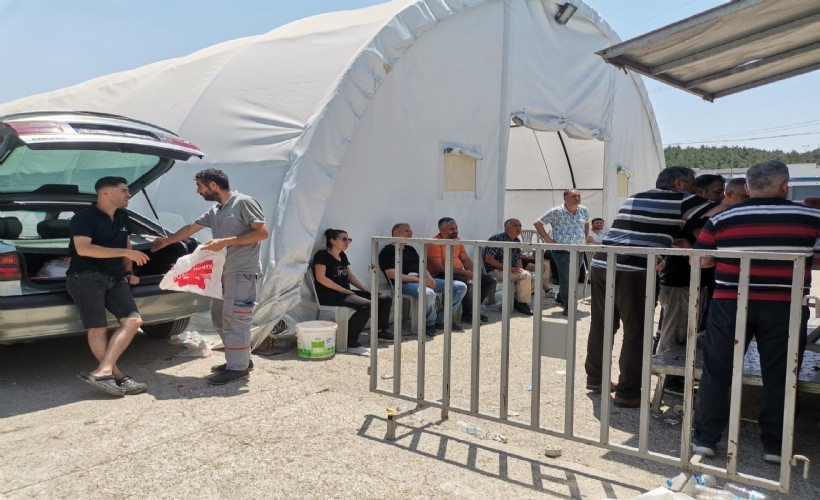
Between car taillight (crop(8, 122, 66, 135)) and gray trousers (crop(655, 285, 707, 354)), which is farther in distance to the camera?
gray trousers (crop(655, 285, 707, 354))

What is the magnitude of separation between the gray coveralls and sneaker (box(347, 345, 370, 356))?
1.25 metres

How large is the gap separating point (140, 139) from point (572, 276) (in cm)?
370

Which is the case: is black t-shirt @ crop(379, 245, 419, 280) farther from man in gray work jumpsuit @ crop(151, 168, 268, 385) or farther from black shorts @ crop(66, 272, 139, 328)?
black shorts @ crop(66, 272, 139, 328)

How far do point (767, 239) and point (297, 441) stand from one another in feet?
9.74

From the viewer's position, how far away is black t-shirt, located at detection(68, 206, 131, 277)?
4.80 metres

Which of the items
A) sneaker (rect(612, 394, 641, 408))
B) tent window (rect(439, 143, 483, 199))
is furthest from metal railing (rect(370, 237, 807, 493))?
tent window (rect(439, 143, 483, 199))

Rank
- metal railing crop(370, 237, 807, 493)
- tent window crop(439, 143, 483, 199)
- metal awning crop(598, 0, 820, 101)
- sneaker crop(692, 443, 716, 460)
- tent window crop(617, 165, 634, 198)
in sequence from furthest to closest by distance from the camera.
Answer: tent window crop(617, 165, 634, 198) < tent window crop(439, 143, 483, 199) < metal awning crop(598, 0, 820, 101) < sneaker crop(692, 443, 716, 460) < metal railing crop(370, 237, 807, 493)

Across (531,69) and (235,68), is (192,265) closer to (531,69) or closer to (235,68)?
(235,68)

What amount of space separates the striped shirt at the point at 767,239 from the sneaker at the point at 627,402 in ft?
4.23

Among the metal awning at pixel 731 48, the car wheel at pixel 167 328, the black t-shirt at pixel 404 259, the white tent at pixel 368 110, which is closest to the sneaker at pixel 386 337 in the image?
the black t-shirt at pixel 404 259

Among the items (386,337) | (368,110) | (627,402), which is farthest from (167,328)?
(627,402)

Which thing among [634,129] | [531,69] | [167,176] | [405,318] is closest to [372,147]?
[405,318]

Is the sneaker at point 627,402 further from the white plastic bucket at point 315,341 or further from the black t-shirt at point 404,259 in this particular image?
the black t-shirt at point 404,259

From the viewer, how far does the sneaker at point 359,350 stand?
6.10 meters
